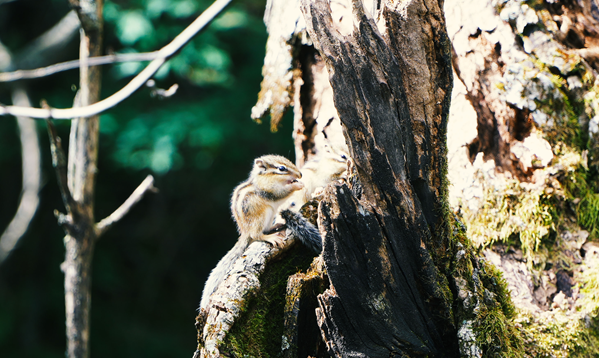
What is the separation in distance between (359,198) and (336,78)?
0.49 meters

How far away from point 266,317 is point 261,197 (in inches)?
48.7

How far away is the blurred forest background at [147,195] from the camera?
20.8 ft

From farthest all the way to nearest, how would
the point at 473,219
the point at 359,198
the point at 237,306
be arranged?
the point at 473,219
the point at 237,306
the point at 359,198

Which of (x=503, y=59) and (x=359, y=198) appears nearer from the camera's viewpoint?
(x=359, y=198)

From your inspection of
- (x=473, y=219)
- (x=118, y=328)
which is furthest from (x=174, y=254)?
(x=473, y=219)

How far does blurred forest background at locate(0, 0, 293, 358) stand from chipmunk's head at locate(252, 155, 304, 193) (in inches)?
98.1

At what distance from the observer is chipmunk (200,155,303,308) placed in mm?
3037

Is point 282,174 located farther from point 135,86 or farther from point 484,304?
point 484,304

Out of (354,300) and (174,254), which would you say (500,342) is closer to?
(354,300)

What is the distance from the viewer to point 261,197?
342 centimetres

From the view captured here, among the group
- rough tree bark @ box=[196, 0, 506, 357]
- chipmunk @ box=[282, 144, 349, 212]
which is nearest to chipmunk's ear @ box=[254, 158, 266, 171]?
chipmunk @ box=[282, 144, 349, 212]

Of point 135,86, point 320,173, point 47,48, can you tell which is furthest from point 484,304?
point 47,48

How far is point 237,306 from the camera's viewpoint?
2.21 m

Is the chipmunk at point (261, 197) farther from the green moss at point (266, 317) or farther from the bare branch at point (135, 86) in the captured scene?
the bare branch at point (135, 86)
